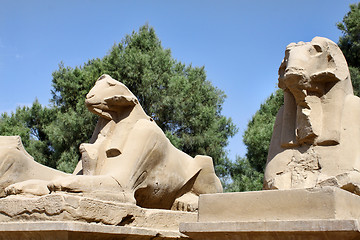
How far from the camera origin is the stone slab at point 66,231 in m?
4.27

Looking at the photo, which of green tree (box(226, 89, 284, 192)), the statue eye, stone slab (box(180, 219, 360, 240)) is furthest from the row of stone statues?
green tree (box(226, 89, 284, 192))

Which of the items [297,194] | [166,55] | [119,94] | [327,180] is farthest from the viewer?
[166,55]

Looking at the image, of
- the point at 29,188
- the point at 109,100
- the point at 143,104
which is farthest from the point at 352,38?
the point at 29,188

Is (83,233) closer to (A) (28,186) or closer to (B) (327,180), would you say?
(A) (28,186)

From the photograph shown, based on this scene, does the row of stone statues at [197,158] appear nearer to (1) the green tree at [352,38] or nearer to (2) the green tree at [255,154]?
(2) the green tree at [255,154]

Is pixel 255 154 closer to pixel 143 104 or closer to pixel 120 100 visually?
pixel 143 104

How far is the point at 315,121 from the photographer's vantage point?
4.32m

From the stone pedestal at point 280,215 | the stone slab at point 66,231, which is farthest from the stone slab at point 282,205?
the stone slab at point 66,231

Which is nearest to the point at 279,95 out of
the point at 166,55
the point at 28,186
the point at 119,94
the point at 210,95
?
the point at 210,95

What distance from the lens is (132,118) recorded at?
5762 mm

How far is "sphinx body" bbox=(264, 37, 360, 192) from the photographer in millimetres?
4137

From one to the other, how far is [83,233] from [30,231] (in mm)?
488

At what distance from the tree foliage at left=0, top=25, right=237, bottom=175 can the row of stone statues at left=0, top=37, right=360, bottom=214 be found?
30.4 ft

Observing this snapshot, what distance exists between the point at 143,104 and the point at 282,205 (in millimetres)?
12815
